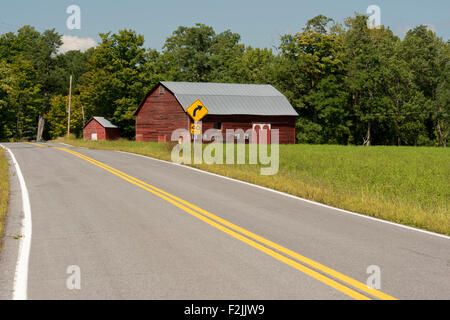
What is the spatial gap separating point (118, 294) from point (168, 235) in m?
3.01

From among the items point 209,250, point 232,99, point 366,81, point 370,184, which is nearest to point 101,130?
point 232,99

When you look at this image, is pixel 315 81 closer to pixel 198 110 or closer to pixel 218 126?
pixel 218 126

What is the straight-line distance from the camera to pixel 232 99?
1976 inches

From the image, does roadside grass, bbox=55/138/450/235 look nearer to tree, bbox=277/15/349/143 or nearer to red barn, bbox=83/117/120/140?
tree, bbox=277/15/349/143

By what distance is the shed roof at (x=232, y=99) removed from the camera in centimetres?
4850

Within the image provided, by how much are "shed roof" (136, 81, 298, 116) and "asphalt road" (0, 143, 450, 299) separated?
118 feet

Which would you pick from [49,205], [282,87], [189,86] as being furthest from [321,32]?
[49,205]

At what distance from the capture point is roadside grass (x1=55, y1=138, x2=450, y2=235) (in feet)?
34.5

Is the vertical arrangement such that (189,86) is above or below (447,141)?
above

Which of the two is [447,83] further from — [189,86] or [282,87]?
[189,86]

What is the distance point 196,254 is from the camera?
685 cm

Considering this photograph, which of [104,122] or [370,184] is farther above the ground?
[104,122]

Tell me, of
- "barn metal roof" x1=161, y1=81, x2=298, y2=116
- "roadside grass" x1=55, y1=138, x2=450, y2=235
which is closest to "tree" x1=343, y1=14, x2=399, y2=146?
"barn metal roof" x1=161, y1=81, x2=298, y2=116

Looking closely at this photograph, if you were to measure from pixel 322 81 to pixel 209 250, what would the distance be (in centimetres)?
5337
